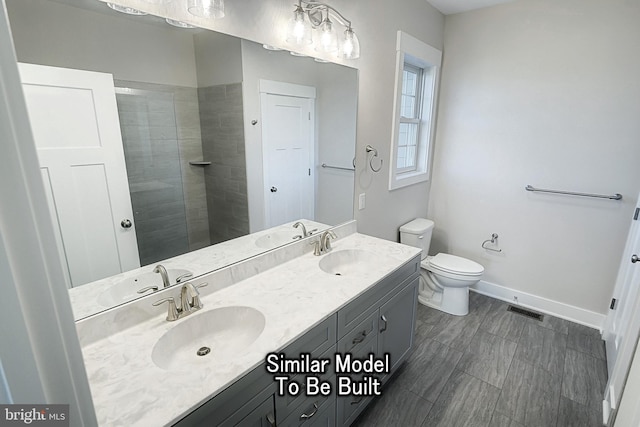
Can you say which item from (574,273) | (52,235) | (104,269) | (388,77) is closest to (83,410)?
(52,235)

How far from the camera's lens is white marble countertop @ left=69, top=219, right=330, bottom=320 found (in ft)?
3.59

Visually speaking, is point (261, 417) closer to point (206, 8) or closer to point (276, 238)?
point (276, 238)

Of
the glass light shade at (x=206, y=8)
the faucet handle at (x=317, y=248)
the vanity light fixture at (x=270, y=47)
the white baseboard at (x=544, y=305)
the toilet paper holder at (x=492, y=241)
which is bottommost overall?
the white baseboard at (x=544, y=305)

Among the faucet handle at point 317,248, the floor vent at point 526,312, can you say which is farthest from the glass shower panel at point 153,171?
the floor vent at point 526,312

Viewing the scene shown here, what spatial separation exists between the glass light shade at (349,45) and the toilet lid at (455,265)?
179 centimetres

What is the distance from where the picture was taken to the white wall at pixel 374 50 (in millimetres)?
1437

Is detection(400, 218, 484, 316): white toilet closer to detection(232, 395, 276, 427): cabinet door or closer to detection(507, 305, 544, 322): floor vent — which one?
detection(507, 305, 544, 322): floor vent

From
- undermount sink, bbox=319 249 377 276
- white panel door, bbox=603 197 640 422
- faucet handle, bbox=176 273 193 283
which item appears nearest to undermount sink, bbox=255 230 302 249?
undermount sink, bbox=319 249 377 276

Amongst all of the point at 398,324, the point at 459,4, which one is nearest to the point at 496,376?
the point at 398,324

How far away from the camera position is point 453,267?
8.55 feet

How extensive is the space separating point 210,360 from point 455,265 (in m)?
2.17

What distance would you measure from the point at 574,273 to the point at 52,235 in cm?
329

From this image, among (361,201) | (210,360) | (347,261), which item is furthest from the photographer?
(361,201)

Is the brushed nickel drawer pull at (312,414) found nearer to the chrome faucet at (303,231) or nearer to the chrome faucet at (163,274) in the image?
the chrome faucet at (163,274)
